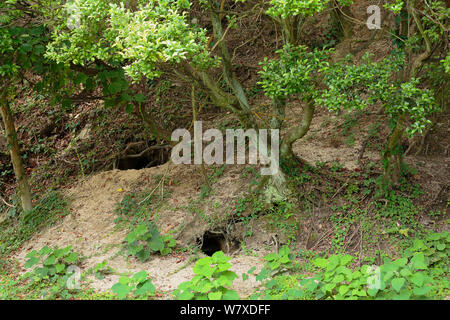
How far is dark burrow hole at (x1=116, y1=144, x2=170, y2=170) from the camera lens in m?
9.48

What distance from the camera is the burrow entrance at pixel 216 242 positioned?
275 inches

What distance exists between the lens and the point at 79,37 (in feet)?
18.1

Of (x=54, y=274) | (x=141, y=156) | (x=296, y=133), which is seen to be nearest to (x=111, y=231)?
(x=54, y=274)

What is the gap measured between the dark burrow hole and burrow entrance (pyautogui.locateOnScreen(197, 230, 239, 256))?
2740 mm

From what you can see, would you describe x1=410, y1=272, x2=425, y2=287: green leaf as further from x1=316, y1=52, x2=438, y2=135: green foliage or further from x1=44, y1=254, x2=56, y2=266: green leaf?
x1=44, y1=254, x2=56, y2=266: green leaf

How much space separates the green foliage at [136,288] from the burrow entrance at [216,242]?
5.48 ft

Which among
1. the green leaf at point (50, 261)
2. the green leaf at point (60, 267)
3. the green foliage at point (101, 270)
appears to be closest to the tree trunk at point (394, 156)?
the green foliage at point (101, 270)

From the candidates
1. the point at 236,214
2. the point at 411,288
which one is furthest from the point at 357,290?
the point at 236,214

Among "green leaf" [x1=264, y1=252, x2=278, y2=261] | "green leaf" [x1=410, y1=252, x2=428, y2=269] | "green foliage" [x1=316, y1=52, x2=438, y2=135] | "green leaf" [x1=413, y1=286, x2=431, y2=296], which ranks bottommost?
"green leaf" [x1=264, y1=252, x2=278, y2=261]

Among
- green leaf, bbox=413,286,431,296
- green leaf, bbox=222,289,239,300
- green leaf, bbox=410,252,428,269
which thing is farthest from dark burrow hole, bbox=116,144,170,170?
green leaf, bbox=413,286,431,296

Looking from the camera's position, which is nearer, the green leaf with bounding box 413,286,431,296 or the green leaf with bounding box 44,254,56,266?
the green leaf with bounding box 413,286,431,296

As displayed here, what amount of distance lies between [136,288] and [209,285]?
111 centimetres

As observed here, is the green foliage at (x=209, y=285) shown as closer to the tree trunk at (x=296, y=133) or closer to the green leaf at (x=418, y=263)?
the green leaf at (x=418, y=263)
